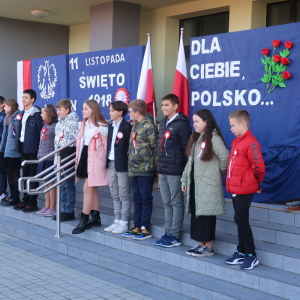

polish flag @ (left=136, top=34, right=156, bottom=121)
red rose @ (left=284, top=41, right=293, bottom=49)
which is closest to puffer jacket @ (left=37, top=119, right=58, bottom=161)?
polish flag @ (left=136, top=34, right=156, bottom=121)

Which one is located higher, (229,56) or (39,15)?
(39,15)

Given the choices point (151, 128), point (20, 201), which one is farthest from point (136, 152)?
point (20, 201)

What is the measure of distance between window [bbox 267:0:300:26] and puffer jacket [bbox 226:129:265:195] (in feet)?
12.8

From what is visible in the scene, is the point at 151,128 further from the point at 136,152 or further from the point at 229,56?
the point at 229,56

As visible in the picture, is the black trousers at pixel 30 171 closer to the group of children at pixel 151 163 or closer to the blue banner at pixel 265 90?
the group of children at pixel 151 163

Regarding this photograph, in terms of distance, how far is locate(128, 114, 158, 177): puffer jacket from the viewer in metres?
4.84

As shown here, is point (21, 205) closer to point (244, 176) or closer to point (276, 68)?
point (244, 176)

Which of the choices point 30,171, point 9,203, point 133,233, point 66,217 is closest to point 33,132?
point 30,171

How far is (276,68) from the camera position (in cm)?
507

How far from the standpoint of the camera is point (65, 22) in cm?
1056

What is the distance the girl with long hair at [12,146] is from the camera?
6.82m

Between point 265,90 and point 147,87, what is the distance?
1956 millimetres

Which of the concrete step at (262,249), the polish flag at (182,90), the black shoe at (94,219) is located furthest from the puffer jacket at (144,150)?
the polish flag at (182,90)

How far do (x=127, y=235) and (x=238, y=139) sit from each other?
184 centimetres
